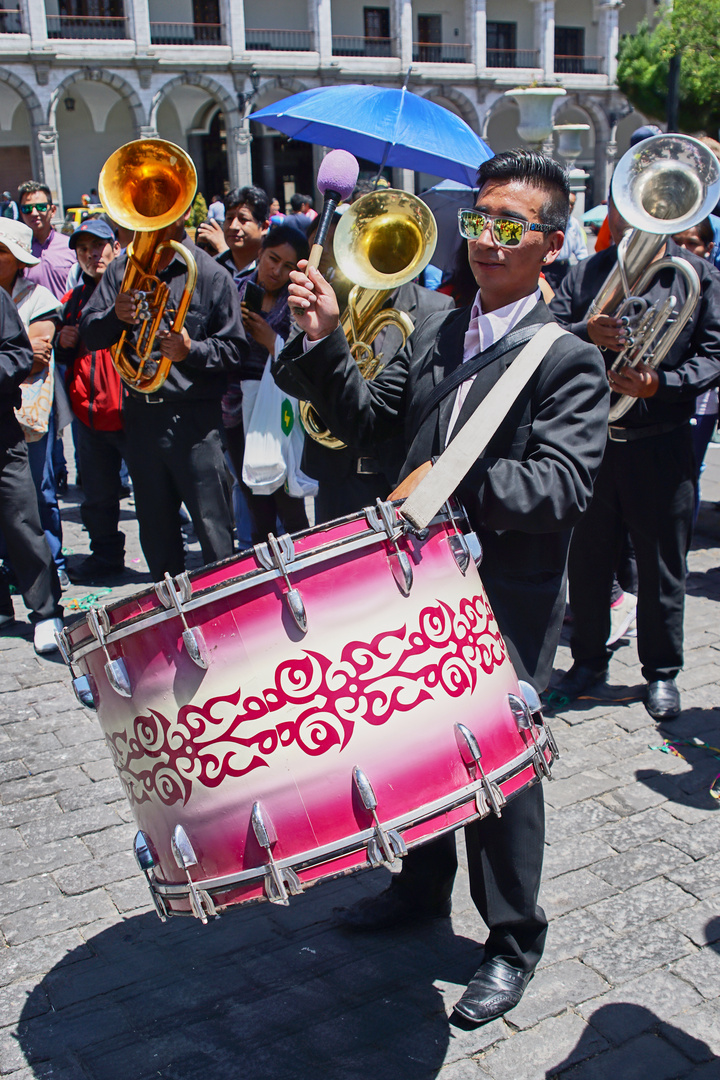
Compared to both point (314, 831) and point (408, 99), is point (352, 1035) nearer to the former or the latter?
point (314, 831)

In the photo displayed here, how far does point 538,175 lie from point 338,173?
0.60 metres

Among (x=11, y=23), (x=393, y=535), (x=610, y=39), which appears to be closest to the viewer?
(x=393, y=535)

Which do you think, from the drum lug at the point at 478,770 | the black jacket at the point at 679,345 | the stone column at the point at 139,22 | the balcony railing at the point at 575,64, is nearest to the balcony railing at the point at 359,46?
the stone column at the point at 139,22

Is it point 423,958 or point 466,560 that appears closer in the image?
point 466,560

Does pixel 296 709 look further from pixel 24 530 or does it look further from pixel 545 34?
pixel 545 34

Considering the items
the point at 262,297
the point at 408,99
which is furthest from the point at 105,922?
the point at 408,99

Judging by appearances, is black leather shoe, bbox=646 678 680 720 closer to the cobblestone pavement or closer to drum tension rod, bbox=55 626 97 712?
the cobblestone pavement

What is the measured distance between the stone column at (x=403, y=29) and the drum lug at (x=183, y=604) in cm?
4258

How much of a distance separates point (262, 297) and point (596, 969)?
145 inches

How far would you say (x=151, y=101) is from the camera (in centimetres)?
3709

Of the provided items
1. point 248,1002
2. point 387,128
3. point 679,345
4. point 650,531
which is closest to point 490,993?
point 248,1002

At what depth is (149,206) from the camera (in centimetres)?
472

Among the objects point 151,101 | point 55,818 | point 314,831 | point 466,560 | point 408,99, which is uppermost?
point 151,101

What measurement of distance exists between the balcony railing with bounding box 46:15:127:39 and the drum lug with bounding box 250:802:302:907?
132 ft
